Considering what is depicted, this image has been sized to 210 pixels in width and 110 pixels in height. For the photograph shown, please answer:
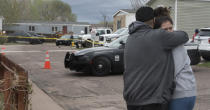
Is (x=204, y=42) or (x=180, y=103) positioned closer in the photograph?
(x=180, y=103)

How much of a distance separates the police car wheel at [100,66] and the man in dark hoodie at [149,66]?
7.91 meters

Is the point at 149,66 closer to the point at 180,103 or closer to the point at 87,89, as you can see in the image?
the point at 180,103

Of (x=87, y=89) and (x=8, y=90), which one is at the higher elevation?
(x=8, y=90)

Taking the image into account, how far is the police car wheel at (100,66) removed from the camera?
11.0 m

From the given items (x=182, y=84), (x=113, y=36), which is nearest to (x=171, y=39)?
(x=182, y=84)

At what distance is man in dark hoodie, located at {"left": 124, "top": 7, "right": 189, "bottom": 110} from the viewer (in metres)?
2.84

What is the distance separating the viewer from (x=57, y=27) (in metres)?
64.0

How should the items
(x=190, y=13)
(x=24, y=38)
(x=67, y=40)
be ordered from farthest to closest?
1. (x=24, y=38)
2. (x=67, y=40)
3. (x=190, y=13)

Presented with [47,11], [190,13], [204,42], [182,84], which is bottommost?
[182,84]

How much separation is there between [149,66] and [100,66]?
8.11 metres

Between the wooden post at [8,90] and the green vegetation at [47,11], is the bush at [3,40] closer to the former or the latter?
the wooden post at [8,90]

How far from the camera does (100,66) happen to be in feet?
36.0

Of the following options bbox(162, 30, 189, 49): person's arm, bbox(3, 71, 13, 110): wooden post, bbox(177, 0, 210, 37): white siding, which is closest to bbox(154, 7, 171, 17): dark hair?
bbox(162, 30, 189, 49): person's arm

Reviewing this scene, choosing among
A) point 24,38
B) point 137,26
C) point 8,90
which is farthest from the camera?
point 24,38
